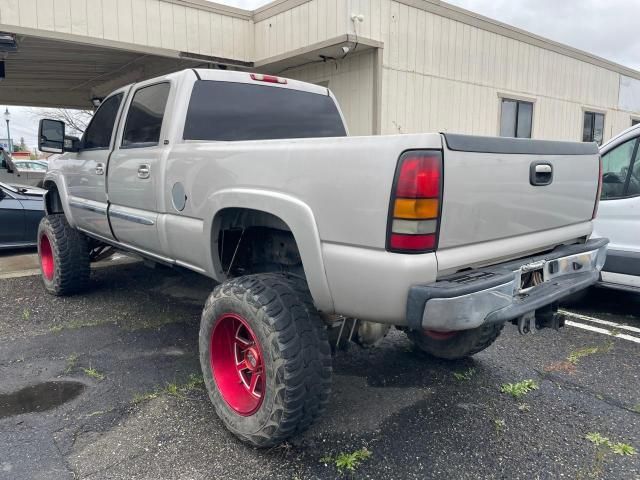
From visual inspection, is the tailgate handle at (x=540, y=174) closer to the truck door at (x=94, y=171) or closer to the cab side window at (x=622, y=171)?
the cab side window at (x=622, y=171)

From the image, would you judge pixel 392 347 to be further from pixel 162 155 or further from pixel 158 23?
pixel 158 23

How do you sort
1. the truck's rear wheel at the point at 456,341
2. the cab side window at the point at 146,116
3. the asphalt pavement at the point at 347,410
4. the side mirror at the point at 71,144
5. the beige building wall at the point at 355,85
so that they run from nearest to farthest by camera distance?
the asphalt pavement at the point at 347,410 → the truck's rear wheel at the point at 456,341 → the cab side window at the point at 146,116 → the side mirror at the point at 71,144 → the beige building wall at the point at 355,85

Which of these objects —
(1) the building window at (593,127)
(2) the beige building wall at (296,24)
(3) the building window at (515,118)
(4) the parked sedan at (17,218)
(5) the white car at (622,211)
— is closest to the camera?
(5) the white car at (622,211)

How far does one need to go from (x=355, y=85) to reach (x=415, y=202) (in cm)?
720

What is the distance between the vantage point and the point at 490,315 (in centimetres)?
220

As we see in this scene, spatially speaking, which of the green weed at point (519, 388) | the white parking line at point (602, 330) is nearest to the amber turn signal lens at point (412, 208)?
the green weed at point (519, 388)

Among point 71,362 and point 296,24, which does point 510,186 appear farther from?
point 296,24

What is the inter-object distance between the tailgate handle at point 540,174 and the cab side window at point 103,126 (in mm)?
3357

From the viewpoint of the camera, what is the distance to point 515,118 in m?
11.5

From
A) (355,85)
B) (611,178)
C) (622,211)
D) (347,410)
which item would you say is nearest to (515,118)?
(355,85)

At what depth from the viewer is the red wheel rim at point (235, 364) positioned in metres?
2.72

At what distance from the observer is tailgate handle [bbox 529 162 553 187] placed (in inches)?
98.7

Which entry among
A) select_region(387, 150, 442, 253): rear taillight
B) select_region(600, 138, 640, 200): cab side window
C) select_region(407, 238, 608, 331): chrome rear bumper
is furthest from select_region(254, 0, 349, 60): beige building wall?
select_region(387, 150, 442, 253): rear taillight

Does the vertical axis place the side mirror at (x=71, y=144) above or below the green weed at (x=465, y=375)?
above
